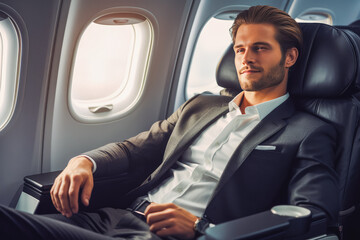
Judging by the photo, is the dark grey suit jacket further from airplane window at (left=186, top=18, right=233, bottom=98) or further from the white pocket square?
airplane window at (left=186, top=18, right=233, bottom=98)

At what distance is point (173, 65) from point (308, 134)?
66.1 inches

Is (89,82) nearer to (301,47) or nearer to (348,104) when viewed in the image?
(301,47)

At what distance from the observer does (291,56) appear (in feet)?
6.39

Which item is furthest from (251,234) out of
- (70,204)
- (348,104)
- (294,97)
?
(294,97)

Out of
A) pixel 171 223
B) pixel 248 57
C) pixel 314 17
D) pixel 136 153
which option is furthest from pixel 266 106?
pixel 314 17

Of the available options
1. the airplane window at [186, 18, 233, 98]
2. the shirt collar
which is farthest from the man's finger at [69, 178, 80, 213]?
the airplane window at [186, 18, 233, 98]

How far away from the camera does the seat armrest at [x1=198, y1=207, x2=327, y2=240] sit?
1147 millimetres

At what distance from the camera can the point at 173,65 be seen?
3158 millimetres

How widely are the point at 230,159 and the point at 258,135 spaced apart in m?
0.19

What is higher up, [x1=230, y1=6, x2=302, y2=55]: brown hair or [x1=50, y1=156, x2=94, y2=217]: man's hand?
[x1=230, y1=6, x2=302, y2=55]: brown hair

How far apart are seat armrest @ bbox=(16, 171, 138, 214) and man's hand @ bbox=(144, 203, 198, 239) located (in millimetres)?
589

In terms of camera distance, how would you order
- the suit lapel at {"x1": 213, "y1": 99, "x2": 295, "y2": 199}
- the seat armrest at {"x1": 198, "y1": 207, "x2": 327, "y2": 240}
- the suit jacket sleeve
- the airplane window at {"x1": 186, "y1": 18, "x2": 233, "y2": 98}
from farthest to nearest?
the airplane window at {"x1": 186, "y1": 18, "x2": 233, "y2": 98}, the suit jacket sleeve, the suit lapel at {"x1": 213, "y1": 99, "x2": 295, "y2": 199}, the seat armrest at {"x1": 198, "y1": 207, "x2": 327, "y2": 240}

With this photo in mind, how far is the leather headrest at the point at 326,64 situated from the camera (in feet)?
5.77

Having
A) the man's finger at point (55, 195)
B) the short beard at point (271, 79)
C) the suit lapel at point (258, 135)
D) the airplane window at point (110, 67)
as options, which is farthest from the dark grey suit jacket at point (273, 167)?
the airplane window at point (110, 67)
